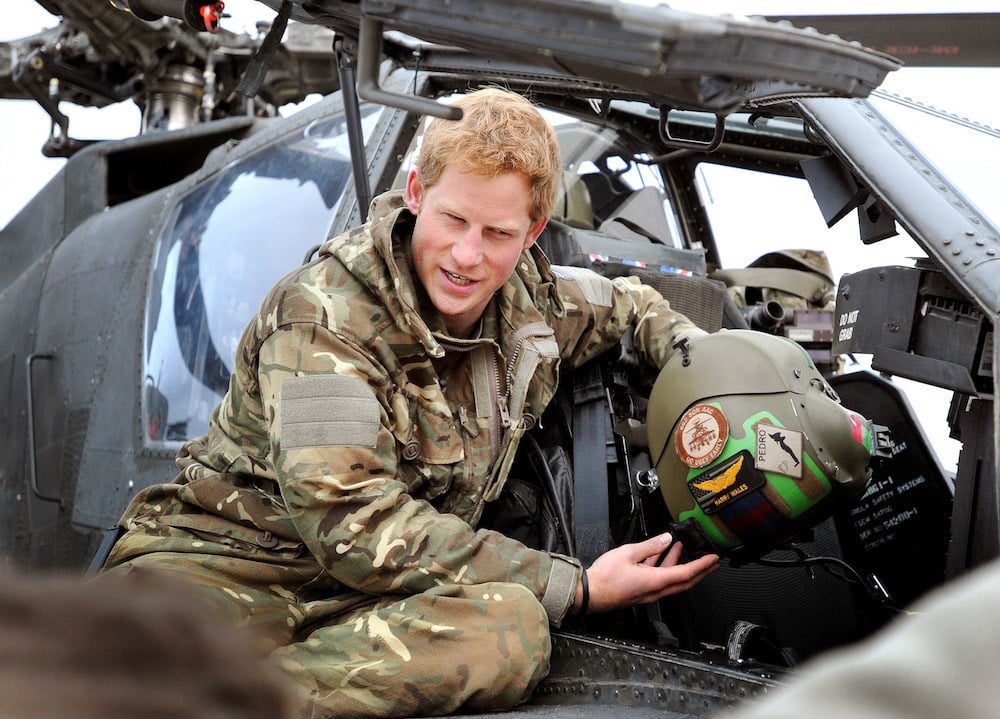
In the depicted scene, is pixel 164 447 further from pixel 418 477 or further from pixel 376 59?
pixel 376 59

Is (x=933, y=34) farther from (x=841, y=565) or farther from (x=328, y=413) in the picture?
(x=328, y=413)

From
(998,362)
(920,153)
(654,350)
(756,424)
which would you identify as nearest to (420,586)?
(756,424)

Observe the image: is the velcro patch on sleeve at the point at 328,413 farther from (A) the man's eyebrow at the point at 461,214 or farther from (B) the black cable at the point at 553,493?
(B) the black cable at the point at 553,493

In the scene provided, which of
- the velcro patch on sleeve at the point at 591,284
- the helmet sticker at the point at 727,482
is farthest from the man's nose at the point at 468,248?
the helmet sticker at the point at 727,482

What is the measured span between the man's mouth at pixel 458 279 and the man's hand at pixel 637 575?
55 centimetres

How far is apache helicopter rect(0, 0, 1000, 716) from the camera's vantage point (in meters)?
1.48

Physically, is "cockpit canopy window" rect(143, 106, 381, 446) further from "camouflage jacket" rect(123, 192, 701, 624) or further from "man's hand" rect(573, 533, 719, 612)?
"man's hand" rect(573, 533, 719, 612)

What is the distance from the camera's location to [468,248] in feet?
7.11

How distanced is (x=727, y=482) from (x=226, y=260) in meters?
1.84

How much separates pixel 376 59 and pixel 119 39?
373cm

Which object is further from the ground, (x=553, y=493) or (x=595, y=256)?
(x=595, y=256)

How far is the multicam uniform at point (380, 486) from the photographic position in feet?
6.26

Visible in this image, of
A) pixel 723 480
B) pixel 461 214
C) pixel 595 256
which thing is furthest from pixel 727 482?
pixel 595 256

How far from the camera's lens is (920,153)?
2230mm
